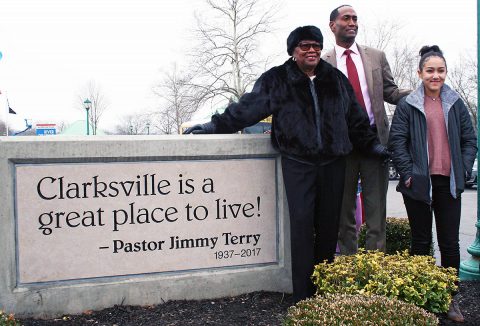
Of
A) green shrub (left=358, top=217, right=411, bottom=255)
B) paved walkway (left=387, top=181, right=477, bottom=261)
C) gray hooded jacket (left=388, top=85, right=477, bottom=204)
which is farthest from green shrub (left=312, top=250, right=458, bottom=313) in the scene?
paved walkway (left=387, top=181, right=477, bottom=261)

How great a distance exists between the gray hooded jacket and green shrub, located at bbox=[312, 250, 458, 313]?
525 mm

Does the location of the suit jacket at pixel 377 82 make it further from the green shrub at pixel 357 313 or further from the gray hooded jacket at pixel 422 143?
the green shrub at pixel 357 313

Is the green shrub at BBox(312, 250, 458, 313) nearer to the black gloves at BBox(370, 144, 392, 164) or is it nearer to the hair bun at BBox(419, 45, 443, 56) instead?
the black gloves at BBox(370, 144, 392, 164)

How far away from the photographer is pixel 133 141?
389 cm

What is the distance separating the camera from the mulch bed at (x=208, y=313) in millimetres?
3609

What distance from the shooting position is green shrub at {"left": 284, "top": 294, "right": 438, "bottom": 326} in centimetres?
252

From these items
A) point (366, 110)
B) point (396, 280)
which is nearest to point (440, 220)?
point (396, 280)

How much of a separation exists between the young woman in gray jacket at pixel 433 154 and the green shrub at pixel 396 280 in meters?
0.36

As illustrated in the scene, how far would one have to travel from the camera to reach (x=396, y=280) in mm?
3195

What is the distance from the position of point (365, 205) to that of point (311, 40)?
1.39 m

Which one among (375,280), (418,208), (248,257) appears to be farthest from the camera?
(248,257)

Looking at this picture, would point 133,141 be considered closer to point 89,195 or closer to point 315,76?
point 89,195

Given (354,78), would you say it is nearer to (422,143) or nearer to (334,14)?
(334,14)

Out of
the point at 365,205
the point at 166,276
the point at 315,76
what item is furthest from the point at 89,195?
the point at 365,205
